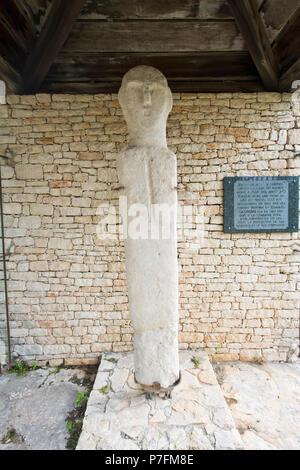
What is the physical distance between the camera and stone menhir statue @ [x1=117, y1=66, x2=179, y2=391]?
1920 millimetres

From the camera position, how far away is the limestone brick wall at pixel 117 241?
293 cm

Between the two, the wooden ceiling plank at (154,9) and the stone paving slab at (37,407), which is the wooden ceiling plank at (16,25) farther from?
the stone paving slab at (37,407)

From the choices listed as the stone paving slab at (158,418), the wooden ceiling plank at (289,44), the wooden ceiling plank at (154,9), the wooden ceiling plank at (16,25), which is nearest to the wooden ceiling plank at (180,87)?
the wooden ceiling plank at (289,44)

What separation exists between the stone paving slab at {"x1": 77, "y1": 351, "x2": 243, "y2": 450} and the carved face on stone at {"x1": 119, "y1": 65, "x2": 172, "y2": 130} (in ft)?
8.04

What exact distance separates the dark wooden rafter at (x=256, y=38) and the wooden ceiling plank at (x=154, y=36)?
8.5 inches

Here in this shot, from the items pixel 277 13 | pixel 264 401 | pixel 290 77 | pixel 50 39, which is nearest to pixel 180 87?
pixel 277 13

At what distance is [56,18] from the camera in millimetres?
2174

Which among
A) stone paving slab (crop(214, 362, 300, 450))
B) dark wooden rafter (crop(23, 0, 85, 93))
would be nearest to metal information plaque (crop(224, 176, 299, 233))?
stone paving slab (crop(214, 362, 300, 450))

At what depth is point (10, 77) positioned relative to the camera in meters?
2.67

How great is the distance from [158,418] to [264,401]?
1.30m
